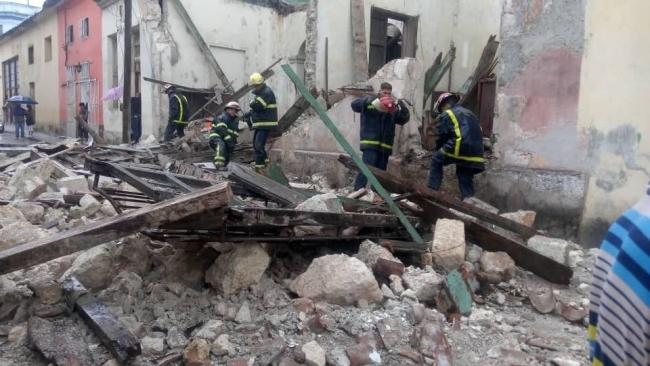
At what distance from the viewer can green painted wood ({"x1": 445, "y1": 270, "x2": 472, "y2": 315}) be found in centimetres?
333

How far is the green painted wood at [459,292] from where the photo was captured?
3326mm

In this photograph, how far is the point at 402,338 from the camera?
2934 millimetres

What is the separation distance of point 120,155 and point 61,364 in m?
6.94

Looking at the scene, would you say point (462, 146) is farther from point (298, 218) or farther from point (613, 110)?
point (298, 218)

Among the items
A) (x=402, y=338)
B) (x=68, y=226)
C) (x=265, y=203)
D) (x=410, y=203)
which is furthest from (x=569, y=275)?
(x=68, y=226)

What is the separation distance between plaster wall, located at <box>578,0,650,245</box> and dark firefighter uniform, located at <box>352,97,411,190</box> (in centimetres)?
223

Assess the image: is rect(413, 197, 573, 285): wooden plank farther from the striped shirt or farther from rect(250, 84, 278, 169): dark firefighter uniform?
rect(250, 84, 278, 169): dark firefighter uniform

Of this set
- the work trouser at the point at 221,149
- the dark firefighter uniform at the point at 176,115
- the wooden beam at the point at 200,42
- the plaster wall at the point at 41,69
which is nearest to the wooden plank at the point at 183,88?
the wooden beam at the point at 200,42

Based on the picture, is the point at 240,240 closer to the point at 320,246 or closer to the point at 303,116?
the point at 320,246

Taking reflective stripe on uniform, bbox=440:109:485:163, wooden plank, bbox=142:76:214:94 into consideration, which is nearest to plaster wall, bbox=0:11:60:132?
wooden plank, bbox=142:76:214:94

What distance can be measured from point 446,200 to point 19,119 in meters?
19.3

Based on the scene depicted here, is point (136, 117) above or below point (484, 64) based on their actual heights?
below

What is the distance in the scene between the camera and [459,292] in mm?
3383

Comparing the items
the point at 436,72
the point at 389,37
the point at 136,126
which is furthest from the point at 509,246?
the point at 136,126
